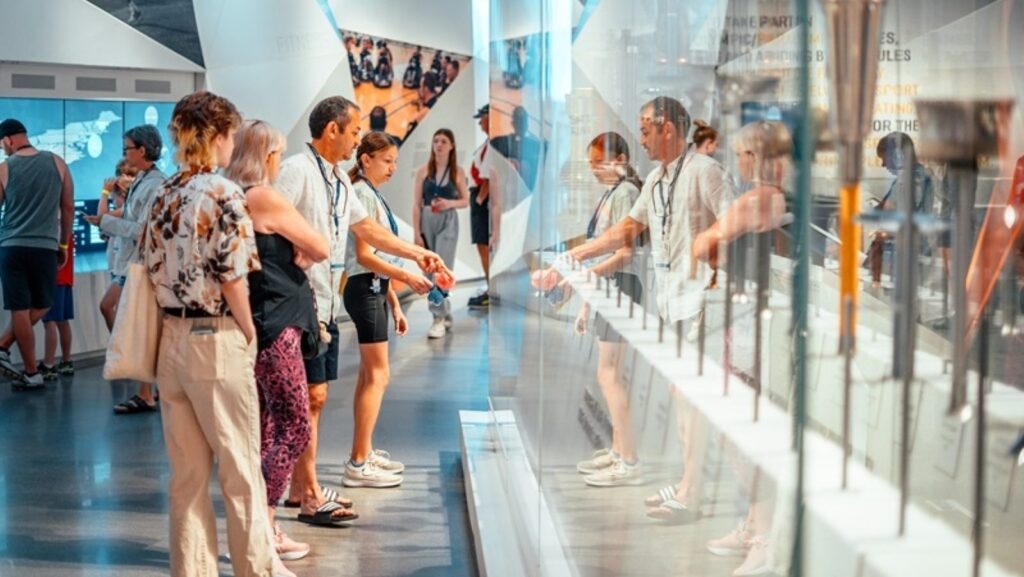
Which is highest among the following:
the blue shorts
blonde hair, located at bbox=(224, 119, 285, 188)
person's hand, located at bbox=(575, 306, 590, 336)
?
blonde hair, located at bbox=(224, 119, 285, 188)

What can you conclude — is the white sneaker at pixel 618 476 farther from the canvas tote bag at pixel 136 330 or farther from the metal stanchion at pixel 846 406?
the canvas tote bag at pixel 136 330

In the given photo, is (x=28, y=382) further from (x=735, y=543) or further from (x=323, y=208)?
(x=735, y=543)

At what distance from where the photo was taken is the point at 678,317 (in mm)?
1949

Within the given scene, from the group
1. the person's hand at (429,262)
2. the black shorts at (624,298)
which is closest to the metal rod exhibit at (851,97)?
the black shorts at (624,298)

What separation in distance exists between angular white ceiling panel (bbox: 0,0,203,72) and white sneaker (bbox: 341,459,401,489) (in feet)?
17.2

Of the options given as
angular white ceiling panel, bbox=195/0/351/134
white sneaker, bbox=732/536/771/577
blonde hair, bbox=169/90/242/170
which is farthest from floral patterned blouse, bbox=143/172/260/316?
angular white ceiling panel, bbox=195/0/351/134

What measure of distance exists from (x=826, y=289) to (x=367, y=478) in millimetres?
5038

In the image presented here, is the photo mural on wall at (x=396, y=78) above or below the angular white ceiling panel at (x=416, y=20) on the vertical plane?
below

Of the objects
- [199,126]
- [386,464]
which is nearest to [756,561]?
[199,126]

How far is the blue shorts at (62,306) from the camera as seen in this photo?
8.97 meters

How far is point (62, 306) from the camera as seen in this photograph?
29.7 ft

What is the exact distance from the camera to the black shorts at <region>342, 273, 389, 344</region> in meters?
5.70

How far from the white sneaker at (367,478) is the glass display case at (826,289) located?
3.88 meters

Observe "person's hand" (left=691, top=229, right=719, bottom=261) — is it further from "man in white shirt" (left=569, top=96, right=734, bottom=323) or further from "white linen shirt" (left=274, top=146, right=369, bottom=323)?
"white linen shirt" (left=274, top=146, right=369, bottom=323)
